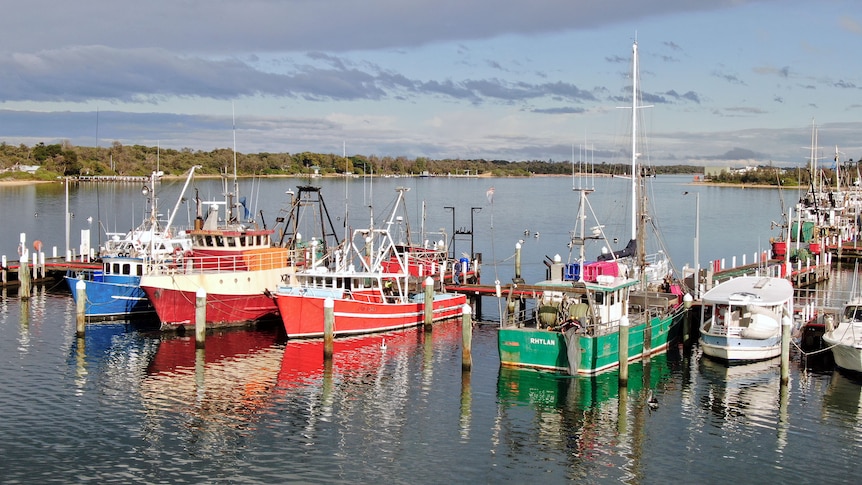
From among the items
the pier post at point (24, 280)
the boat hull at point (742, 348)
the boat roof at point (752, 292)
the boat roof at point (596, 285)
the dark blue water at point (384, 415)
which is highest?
the boat roof at point (596, 285)

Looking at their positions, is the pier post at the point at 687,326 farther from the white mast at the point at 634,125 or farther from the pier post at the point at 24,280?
the pier post at the point at 24,280

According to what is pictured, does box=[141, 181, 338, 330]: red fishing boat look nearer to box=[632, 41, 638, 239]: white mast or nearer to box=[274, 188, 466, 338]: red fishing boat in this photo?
box=[274, 188, 466, 338]: red fishing boat

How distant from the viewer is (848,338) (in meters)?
36.3

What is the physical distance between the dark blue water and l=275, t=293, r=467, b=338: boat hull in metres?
0.86

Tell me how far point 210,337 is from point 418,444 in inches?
770

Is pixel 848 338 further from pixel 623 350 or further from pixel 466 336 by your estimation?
pixel 466 336

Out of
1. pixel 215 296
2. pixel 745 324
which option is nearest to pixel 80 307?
pixel 215 296

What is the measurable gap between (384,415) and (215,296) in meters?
18.0

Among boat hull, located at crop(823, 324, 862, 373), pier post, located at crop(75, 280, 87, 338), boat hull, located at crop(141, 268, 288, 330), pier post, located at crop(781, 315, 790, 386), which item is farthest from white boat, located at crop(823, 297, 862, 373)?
pier post, located at crop(75, 280, 87, 338)

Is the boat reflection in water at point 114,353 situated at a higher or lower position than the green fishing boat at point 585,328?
lower

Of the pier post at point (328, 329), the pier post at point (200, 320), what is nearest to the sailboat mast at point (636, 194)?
the pier post at point (328, 329)

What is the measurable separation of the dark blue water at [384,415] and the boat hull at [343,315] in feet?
2.83

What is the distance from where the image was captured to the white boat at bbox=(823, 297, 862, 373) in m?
35.7

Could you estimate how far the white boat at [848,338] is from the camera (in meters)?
35.7
